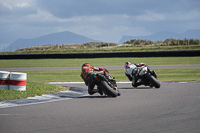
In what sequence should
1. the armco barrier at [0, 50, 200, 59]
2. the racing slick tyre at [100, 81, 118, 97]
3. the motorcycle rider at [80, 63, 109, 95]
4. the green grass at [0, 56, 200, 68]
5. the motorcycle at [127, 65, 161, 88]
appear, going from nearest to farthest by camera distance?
the racing slick tyre at [100, 81, 118, 97] < the motorcycle rider at [80, 63, 109, 95] < the motorcycle at [127, 65, 161, 88] < the green grass at [0, 56, 200, 68] < the armco barrier at [0, 50, 200, 59]

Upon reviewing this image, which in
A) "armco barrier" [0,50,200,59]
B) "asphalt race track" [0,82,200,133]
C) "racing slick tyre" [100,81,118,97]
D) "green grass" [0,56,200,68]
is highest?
"armco barrier" [0,50,200,59]

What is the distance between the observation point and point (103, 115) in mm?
8102

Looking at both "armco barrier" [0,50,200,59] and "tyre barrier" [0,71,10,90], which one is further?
"armco barrier" [0,50,200,59]

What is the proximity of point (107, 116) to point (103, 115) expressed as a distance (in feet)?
0.57

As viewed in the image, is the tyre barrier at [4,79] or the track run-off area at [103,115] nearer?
the track run-off area at [103,115]

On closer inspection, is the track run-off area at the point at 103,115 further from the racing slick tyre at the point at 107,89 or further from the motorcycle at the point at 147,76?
the motorcycle at the point at 147,76

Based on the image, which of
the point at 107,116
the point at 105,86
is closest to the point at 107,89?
the point at 105,86

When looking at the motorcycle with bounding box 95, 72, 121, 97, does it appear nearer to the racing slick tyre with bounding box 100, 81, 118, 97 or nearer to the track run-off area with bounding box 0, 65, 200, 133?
the racing slick tyre with bounding box 100, 81, 118, 97

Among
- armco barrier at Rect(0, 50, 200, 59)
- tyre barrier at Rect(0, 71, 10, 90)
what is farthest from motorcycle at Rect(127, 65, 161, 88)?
armco barrier at Rect(0, 50, 200, 59)

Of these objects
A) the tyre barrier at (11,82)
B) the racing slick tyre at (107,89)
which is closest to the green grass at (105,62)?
the tyre barrier at (11,82)

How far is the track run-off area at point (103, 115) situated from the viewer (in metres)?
6.60

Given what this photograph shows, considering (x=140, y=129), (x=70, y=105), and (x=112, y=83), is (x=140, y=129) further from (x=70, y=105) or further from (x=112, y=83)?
(x=112, y=83)

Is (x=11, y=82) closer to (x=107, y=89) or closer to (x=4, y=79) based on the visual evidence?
(x=4, y=79)

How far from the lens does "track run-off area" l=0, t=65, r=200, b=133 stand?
6601 millimetres
